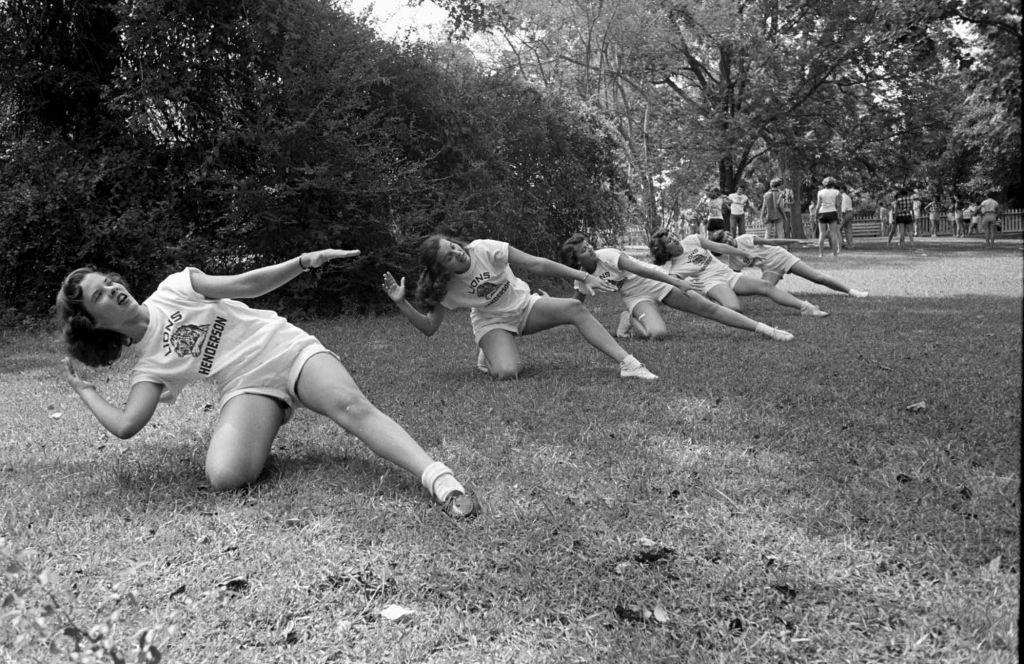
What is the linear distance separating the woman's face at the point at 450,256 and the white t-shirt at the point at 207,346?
2003mm

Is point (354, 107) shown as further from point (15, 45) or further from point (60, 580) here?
point (60, 580)

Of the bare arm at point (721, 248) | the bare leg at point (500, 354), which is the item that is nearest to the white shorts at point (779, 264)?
the bare arm at point (721, 248)

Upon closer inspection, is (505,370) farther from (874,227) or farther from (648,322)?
(874,227)

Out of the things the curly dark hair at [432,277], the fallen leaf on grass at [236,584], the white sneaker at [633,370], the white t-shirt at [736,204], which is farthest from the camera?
the white t-shirt at [736,204]

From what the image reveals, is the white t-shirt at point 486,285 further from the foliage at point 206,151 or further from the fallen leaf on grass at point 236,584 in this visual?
the foliage at point 206,151

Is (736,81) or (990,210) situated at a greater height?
(736,81)

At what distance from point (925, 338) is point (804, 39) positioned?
842 inches

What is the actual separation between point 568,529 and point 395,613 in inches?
33.9

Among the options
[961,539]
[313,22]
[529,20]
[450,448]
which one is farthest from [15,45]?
[529,20]

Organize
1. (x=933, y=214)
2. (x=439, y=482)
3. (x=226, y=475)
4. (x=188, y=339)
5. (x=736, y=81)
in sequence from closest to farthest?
(x=439, y=482) < (x=226, y=475) < (x=188, y=339) < (x=736, y=81) < (x=933, y=214)

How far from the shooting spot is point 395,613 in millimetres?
2635

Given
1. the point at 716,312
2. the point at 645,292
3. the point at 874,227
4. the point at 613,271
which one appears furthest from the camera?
the point at 874,227

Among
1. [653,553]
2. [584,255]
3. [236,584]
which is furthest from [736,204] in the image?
[236,584]

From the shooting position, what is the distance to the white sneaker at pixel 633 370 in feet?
19.6
